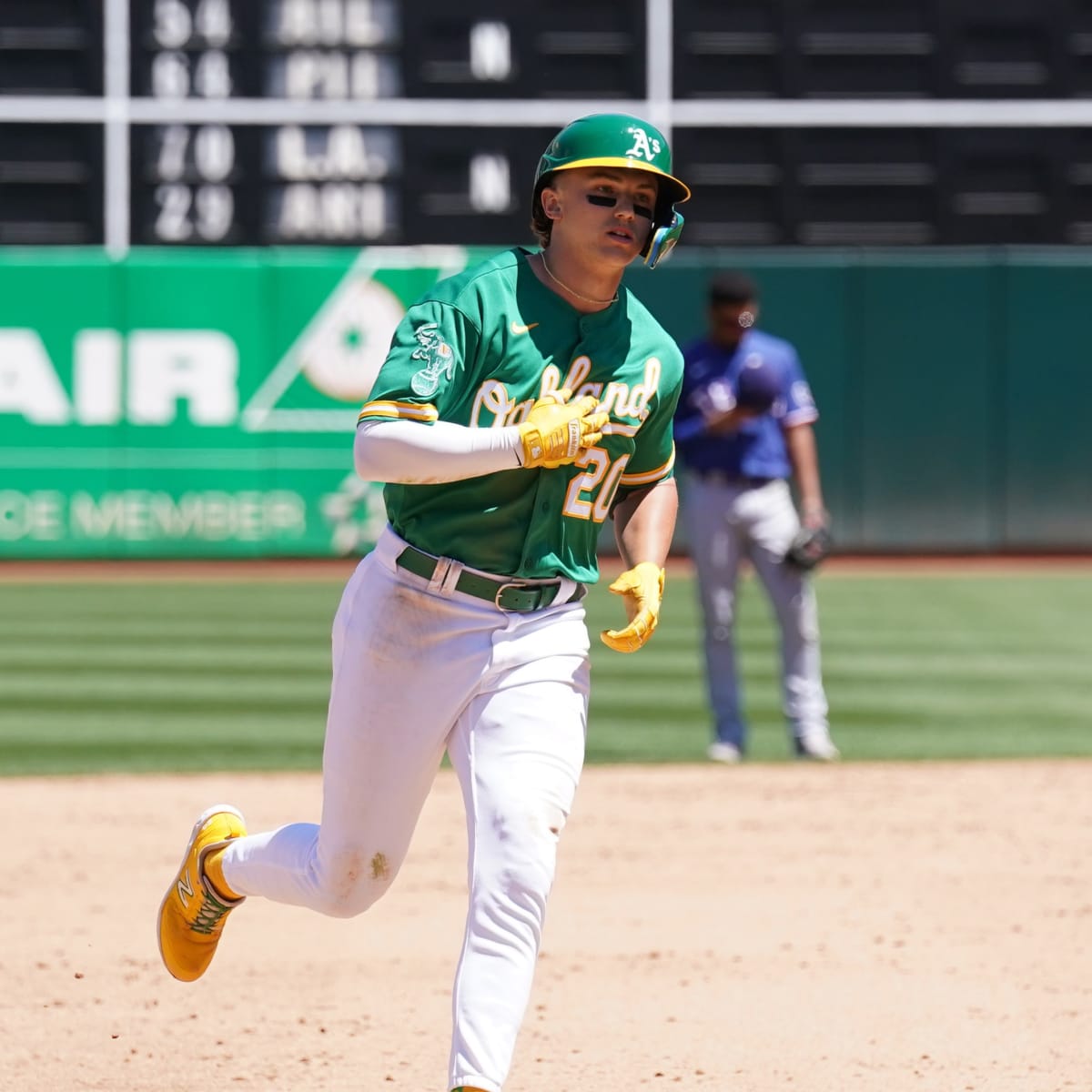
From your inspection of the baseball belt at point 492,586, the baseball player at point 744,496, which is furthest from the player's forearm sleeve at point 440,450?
the baseball player at point 744,496

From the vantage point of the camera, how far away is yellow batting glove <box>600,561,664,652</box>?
3609 mm

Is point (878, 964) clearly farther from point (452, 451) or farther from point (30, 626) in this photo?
point (30, 626)

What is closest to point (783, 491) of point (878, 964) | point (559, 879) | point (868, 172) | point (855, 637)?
point (559, 879)

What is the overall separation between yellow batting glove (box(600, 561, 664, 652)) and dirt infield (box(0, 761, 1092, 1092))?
961 millimetres

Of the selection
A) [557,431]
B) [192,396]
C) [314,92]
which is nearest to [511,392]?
[557,431]

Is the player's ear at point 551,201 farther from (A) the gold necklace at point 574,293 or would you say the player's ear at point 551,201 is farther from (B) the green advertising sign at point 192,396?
(B) the green advertising sign at point 192,396

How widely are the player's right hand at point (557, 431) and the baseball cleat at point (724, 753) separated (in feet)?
15.2

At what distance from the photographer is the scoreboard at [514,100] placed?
1542 centimetres

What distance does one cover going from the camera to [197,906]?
4105 mm

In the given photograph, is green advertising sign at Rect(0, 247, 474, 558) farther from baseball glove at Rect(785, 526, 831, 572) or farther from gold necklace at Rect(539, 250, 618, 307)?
gold necklace at Rect(539, 250, 618, 307)

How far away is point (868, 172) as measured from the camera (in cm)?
1573

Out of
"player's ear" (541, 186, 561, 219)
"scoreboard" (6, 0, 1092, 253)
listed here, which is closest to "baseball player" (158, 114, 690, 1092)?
"player's ear" (541, 186, 561, 219)

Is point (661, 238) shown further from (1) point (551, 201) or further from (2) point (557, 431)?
(2) point (557, 431)

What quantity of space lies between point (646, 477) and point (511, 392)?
1.49 feet
